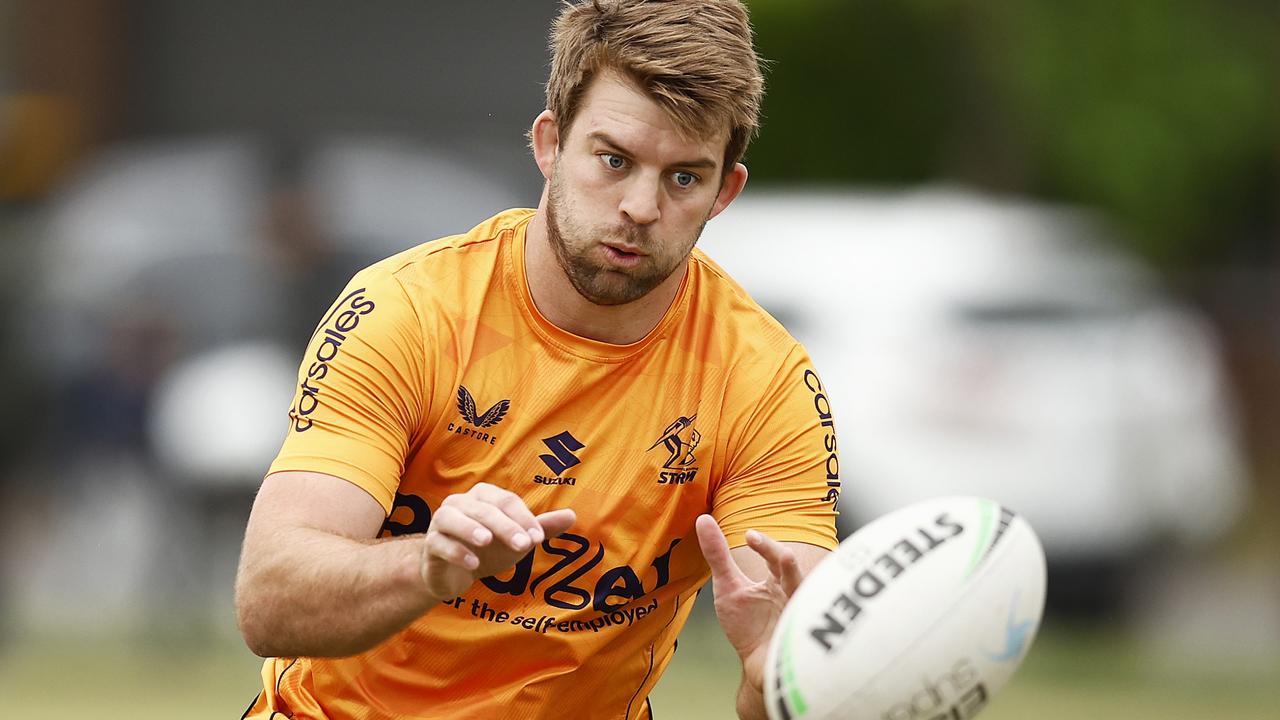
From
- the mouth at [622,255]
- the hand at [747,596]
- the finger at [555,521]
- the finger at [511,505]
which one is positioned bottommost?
the hand at [747,596]

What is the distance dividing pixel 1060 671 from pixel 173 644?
5.43m

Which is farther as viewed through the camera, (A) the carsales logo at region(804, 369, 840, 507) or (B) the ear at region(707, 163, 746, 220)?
(A) the carsales logo at region(804, 369, 840, 507)

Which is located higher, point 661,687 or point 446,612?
point 446,612

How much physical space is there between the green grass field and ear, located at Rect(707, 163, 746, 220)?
538 centimetres

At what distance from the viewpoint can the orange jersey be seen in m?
4.70

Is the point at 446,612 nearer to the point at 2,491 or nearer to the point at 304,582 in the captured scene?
the point at 304,582

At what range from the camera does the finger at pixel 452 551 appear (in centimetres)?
390

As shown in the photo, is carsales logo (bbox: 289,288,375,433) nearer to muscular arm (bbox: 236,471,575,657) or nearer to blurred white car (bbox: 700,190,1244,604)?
muscular arm (bbox: 236,471,575,657)

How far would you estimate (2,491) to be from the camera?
16.3m

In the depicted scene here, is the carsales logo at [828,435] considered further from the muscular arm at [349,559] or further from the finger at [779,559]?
the muscular arm at [349,559]

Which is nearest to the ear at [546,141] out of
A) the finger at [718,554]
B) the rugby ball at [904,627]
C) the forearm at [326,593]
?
the finger at [718,554]

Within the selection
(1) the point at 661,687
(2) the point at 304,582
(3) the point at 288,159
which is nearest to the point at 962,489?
(1) the point at 661,687

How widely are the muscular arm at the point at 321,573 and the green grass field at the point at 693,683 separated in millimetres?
Result: 5671

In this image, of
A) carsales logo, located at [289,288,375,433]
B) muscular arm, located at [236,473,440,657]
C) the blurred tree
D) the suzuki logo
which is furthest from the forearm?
the blurred tree
